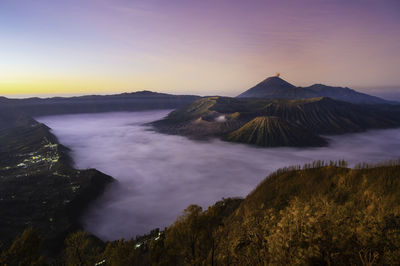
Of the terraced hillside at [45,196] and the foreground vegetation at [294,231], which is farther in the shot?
the terraced hillside at [45,196]

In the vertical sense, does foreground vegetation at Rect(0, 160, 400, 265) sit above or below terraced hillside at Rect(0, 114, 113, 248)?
above

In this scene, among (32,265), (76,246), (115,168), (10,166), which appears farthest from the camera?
(115,168)

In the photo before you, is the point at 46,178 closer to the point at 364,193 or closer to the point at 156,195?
the point at 156,195

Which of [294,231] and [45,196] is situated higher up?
[294,231]

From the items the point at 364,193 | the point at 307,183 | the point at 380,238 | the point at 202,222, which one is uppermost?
the point at 380,238

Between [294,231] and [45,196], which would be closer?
[294,231]

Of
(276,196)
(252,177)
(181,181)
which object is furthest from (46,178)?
(252,177)

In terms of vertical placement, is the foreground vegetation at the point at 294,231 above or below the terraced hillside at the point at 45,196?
above

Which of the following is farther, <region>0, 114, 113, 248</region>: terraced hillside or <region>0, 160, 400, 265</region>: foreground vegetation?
<region>0, 114, 113, 248</region>: terraced hillside
